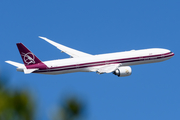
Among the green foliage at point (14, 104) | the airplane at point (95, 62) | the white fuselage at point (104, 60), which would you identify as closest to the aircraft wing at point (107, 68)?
the airplane at point (95, 62)

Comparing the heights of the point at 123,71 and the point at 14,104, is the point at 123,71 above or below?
above

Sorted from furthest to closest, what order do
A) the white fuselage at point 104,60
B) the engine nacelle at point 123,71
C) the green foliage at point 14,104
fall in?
the engine nacelle at point 123,71 < the white fuselage at point 104,60 < the green foliage at point 14,104

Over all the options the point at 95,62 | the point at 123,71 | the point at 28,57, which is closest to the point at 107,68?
the point at 95,62

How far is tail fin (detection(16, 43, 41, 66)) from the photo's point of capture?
54.3 metres

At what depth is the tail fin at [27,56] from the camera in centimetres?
5428

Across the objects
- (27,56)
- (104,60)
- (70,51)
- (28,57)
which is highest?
(70,51)

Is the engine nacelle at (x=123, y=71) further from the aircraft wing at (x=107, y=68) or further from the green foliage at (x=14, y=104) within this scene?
the green foliage at (x=14, y=104)

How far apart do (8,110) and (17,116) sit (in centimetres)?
36

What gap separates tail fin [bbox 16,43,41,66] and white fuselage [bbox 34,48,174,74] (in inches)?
87.4

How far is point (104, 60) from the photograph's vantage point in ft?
200

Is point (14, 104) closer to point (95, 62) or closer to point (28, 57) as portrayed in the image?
point (28, 57)

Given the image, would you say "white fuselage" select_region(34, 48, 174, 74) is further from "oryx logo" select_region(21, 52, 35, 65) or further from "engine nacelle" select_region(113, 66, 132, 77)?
"oryx logo" select_region(21, 52, 35, 65)

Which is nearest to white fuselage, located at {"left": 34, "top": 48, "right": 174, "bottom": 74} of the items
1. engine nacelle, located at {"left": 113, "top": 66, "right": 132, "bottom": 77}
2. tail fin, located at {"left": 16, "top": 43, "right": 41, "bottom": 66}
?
tail fin, located at {"left": 16, "top": 43, "right": 41, "bottom": 66}

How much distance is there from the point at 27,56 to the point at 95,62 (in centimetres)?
1409
